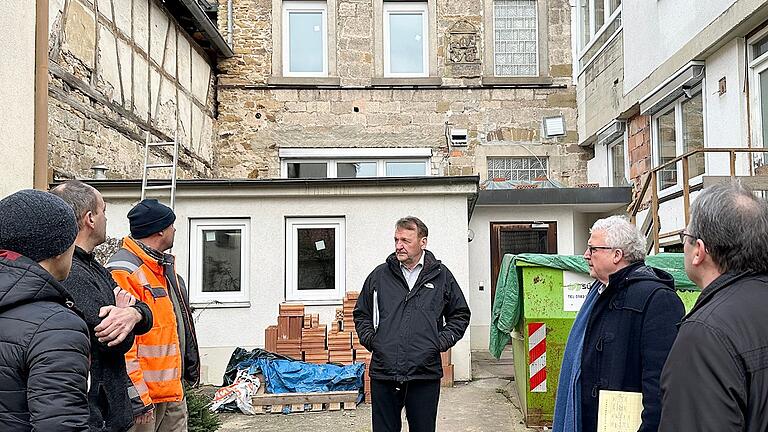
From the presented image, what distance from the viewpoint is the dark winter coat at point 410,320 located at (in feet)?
14.6

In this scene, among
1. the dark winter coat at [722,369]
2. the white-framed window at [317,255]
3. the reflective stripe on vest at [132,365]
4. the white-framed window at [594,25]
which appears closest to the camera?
the dark winter coat at [722,369]

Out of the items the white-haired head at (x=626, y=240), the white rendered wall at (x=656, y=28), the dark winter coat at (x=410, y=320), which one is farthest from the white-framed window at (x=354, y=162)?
the white-haired head at (x=626, y=240)

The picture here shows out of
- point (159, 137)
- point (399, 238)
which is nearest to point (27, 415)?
point (399, 238)

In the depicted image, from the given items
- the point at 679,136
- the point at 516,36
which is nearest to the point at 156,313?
the point at 679,136

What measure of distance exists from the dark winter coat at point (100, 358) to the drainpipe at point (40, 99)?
454 cm

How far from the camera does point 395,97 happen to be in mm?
15227

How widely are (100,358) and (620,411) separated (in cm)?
204

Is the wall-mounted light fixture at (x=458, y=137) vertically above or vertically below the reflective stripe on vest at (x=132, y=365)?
above

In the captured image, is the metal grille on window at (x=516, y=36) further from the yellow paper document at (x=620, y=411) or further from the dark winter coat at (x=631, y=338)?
the yellow paper document at (x=620, y=411)

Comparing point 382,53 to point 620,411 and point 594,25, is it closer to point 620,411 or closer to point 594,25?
point 594,25

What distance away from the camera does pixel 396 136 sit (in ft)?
49.8

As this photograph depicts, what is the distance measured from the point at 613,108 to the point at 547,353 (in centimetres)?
795

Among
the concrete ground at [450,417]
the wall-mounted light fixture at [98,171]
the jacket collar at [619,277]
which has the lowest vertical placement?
the concrete ground at [450,417]

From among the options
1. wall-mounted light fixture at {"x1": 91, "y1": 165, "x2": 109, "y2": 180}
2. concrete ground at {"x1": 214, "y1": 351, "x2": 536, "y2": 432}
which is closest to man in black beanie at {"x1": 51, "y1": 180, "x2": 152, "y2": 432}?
concrete ground at {"x1": 214, "y1": 351, "x2": 536, "y2": 432}
